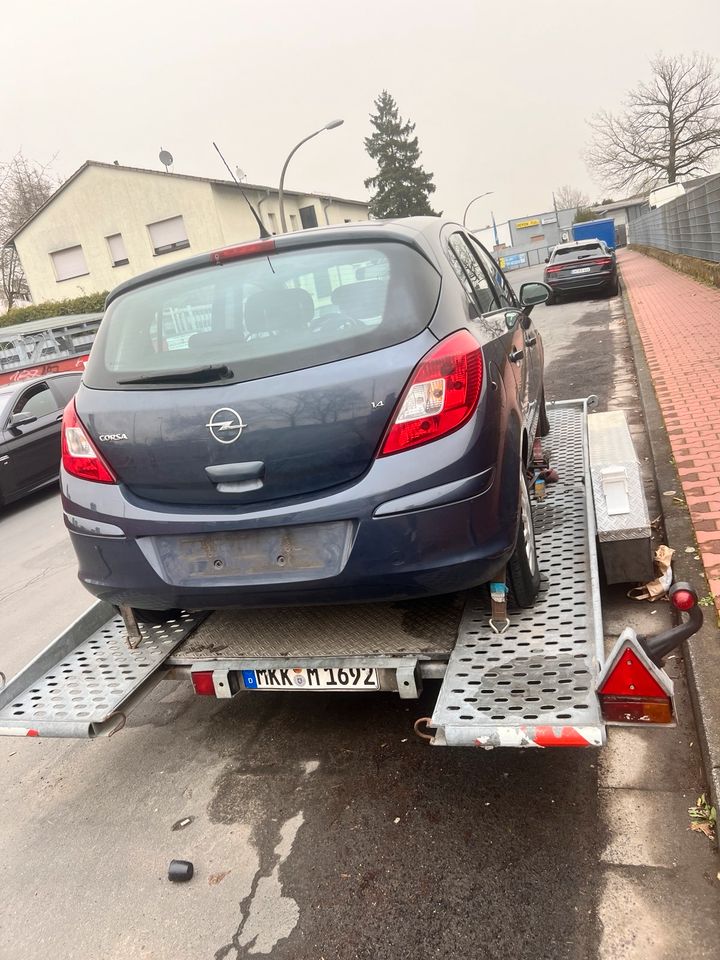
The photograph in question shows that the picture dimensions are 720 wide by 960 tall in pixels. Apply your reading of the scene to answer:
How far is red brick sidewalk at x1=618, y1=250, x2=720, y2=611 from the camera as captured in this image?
14.8 feet

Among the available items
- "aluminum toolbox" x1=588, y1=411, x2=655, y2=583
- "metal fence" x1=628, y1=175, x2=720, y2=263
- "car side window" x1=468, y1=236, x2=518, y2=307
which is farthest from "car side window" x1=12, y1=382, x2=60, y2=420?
"metal fence" x1=628, y1=175, x2=720, y2=263

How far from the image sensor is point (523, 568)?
2.93m

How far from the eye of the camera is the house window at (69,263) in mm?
37000

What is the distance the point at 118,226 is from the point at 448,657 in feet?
122

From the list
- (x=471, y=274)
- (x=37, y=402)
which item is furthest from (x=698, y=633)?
(x=37, y=402)

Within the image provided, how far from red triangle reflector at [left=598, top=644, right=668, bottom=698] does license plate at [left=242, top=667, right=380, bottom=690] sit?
0.83 metres

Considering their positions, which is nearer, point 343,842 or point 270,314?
point 343,842

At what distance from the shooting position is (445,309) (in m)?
2.76

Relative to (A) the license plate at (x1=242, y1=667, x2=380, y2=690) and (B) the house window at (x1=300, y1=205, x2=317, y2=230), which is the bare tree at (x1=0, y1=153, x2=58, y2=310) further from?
(A) the license plate at (x1=242, y1=667, x2=380, y2=690)

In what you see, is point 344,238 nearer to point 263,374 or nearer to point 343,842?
point 263,374

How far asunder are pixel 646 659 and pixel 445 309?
4.44ft

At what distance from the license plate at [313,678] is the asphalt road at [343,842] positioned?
0.42 meters

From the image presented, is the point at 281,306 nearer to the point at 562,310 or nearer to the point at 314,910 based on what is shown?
the point at 314,910

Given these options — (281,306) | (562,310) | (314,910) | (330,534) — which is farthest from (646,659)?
(562,310)
